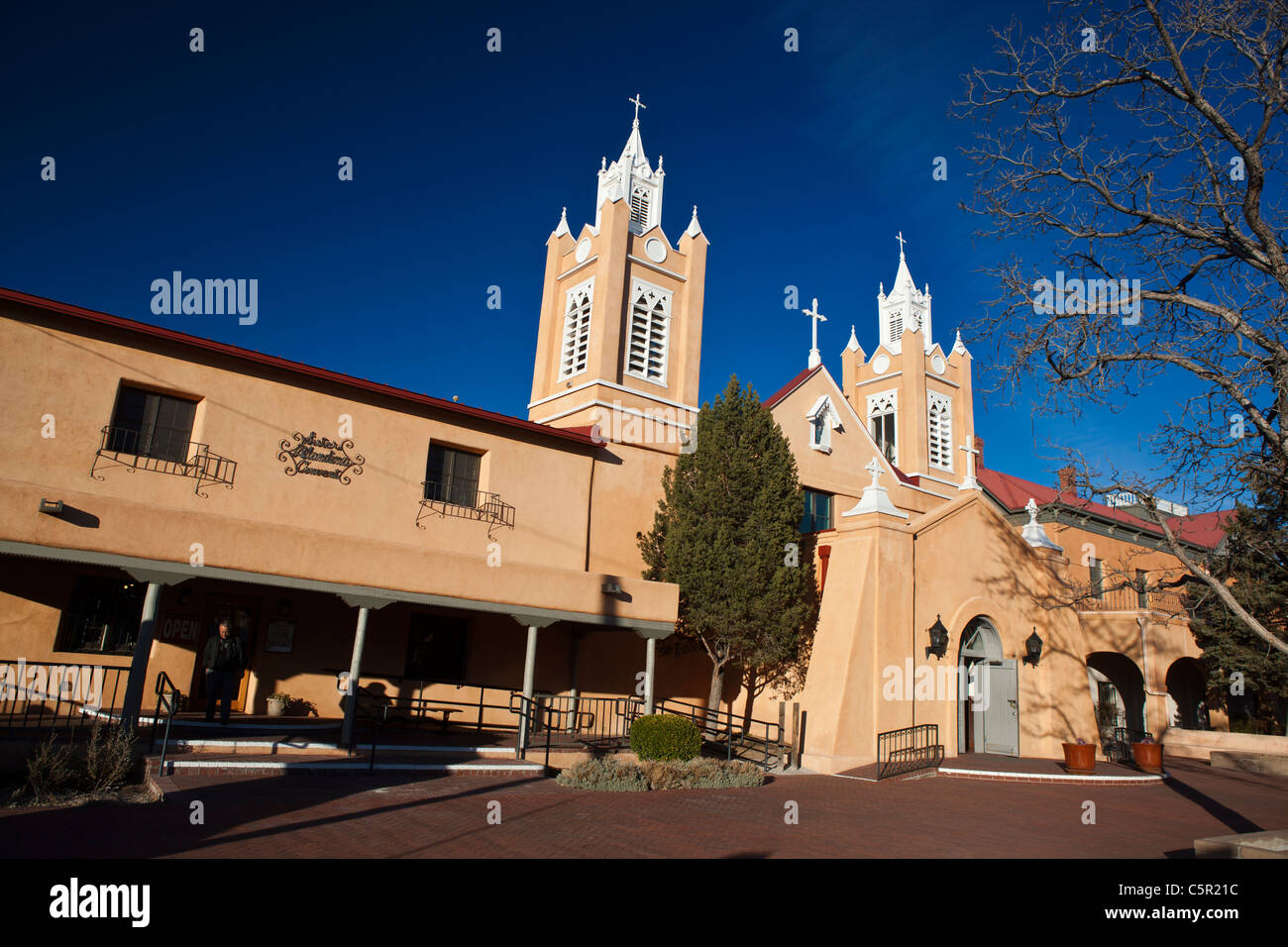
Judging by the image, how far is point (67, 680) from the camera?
14.5m

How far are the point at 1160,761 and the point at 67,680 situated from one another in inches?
882

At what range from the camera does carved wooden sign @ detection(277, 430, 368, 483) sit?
16359mm

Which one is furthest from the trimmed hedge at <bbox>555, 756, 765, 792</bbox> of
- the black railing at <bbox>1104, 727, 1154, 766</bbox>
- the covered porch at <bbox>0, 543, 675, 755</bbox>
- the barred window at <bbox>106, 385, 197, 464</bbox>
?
the black railing at <bbox>1104, 727, 1154, 766</bbox>

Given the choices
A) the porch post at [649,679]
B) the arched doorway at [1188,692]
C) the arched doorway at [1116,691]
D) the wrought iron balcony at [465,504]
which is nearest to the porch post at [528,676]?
the porch post at [649,679]

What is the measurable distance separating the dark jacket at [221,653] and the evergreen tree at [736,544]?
956 cm

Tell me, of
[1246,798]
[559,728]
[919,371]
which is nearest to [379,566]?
[559,728]

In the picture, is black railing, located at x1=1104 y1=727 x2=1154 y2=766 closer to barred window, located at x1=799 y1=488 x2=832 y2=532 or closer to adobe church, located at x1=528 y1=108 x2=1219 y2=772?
adobe church, located at x1=528 y1=108 x2=1219 y2=772

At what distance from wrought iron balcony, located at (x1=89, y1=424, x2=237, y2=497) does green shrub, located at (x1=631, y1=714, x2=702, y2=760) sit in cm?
894

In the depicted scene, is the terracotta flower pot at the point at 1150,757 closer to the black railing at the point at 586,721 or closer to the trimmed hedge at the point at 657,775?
the trimmed hedge at the point at 657,775

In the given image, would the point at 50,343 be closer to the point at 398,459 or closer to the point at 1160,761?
the point at 398,459

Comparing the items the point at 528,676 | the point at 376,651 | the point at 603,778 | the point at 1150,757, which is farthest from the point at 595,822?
the point at 1150,757

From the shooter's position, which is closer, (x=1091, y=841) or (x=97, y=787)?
(x=97, y=787)

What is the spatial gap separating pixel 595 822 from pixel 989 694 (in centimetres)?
1447

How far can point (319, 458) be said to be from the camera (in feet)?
54.7
